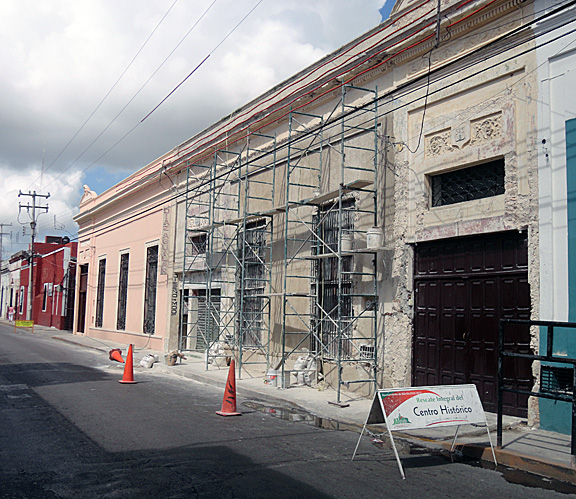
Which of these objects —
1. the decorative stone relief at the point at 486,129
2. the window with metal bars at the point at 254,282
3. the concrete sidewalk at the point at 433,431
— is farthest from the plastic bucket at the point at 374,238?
the window with metal bars at the point at 254,282

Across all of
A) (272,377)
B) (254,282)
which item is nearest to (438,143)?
(272,377)

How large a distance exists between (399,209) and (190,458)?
262 inches

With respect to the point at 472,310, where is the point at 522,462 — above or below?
below

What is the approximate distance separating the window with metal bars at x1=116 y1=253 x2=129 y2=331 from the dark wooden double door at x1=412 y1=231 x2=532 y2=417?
62.2 feet

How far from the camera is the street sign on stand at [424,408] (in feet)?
20.8

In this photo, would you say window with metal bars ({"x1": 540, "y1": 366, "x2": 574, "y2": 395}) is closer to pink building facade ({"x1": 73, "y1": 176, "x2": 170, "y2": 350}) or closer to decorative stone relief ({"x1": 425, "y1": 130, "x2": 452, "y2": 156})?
decorative stone relief ({"x1": 425, "y1": 130, "x2": 452, "y2": 156})

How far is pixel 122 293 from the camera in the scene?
2702 centimetres

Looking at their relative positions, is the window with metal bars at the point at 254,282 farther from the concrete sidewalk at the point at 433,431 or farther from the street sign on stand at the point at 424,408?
the street sign on stand at the point at 424,408

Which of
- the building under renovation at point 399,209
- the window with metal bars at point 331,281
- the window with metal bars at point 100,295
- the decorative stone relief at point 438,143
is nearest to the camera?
the building under renovation at point 399,209

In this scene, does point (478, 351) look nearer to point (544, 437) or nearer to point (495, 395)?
point (495, 395)

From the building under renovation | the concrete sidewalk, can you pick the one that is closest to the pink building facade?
the building under renovation

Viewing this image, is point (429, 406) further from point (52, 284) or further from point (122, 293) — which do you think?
point (52, 284)

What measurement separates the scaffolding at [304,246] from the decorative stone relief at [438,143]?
1313mm

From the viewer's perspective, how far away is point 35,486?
538cm
